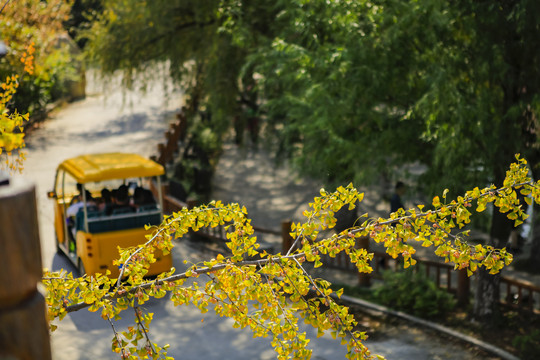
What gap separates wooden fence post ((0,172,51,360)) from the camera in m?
1.51

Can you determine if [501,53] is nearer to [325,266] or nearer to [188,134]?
[325,266]

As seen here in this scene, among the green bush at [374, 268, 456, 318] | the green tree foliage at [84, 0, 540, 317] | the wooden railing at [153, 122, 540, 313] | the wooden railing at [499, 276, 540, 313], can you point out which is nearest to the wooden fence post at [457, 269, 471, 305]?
the wooden railing at [153, 122, 540, 313]

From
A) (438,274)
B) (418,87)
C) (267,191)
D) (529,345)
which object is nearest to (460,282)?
(438,274)

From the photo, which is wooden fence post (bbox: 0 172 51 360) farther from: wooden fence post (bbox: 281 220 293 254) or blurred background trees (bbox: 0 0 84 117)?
blurred background trees (bbox: 0 0 84 117)

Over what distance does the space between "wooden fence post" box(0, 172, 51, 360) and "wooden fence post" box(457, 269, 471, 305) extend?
10068 mm

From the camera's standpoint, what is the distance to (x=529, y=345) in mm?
9266

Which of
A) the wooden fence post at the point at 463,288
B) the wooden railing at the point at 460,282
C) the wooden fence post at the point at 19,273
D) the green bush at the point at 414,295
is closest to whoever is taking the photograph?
the wooden fence post at the point at 19,273

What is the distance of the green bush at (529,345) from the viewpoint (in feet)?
30.0

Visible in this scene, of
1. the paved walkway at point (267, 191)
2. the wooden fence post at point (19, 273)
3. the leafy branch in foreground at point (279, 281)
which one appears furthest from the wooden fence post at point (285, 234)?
the wooden fence post at point (19, 273)

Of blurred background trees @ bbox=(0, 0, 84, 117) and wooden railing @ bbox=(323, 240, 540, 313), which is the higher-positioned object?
blurred background trees @ bbox=(0, 0, 84, 117)

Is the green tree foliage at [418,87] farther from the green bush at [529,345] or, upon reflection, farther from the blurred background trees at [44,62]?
the blurred background trees at [44,62]

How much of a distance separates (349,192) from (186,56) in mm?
13309

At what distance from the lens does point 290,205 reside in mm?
18125

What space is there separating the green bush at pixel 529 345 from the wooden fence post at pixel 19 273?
866cm
